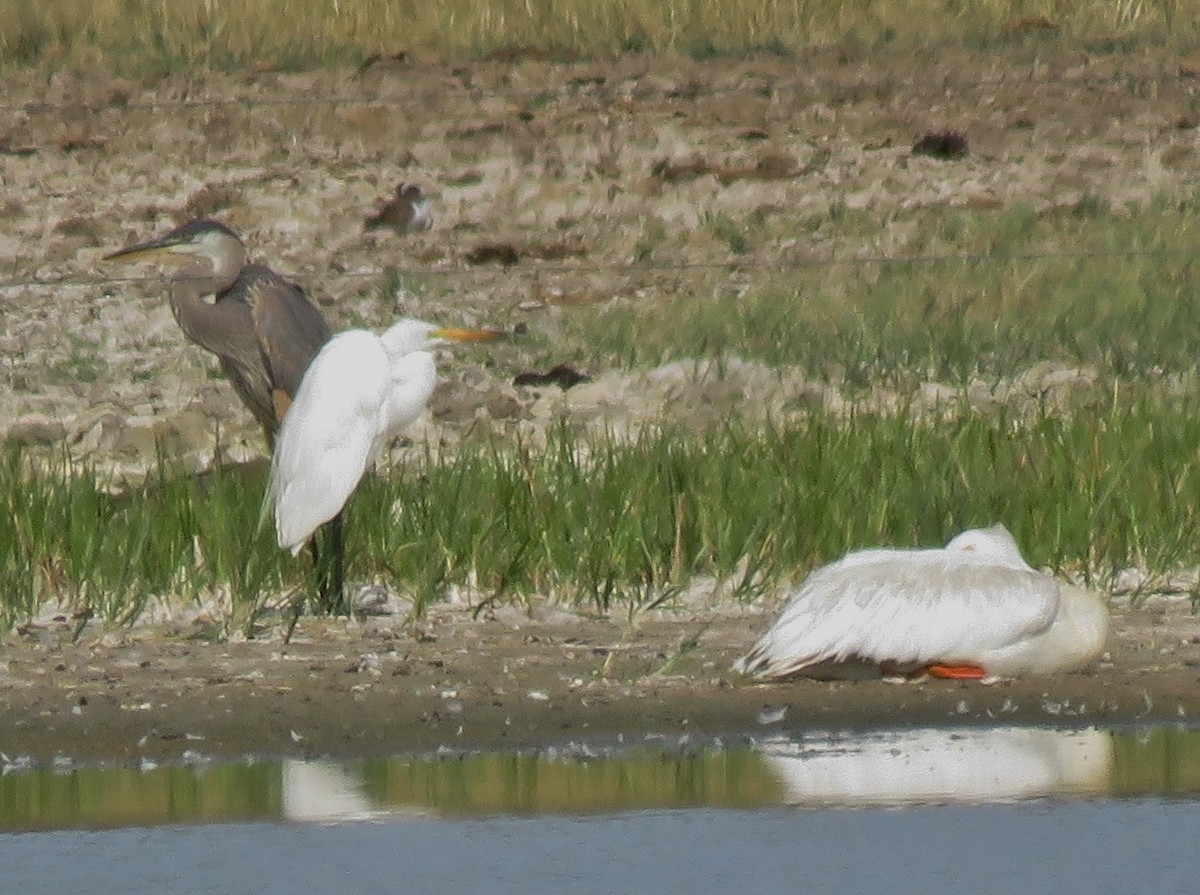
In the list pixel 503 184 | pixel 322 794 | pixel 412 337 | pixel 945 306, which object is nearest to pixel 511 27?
pixel 503 184

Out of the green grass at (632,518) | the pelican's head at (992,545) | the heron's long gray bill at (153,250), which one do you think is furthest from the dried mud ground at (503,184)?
the pelican's head at (992,545)

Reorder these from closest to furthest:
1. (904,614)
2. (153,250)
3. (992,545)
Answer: (904,614)
(992,545)
(153,250)

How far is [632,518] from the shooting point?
8766 mm

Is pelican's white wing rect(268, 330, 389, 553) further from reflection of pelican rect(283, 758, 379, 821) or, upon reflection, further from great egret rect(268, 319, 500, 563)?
reflection of pelican rect(283, 758, 379, 821)

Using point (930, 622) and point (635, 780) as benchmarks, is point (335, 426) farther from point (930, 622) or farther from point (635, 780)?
point (635, 780)

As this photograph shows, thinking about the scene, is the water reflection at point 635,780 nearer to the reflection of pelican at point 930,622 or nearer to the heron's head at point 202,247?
the reflection of pelican at point 930,622

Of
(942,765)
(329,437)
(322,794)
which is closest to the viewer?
(322,794)

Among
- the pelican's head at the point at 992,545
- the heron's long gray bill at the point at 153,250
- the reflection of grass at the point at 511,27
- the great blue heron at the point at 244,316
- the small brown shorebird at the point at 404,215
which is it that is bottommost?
the pelican's head at the point at 992,545

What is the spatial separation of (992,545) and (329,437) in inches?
67.6

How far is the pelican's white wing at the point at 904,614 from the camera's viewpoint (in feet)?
25.3

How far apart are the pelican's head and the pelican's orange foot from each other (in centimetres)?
28

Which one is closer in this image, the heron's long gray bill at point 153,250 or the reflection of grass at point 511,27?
the heron's long gray bill at point 153,250

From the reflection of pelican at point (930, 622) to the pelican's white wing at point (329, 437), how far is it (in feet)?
4.16

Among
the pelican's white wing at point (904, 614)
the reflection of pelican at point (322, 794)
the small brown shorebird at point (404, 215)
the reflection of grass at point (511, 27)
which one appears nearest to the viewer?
the reflection of pelican at point (322, 794)
